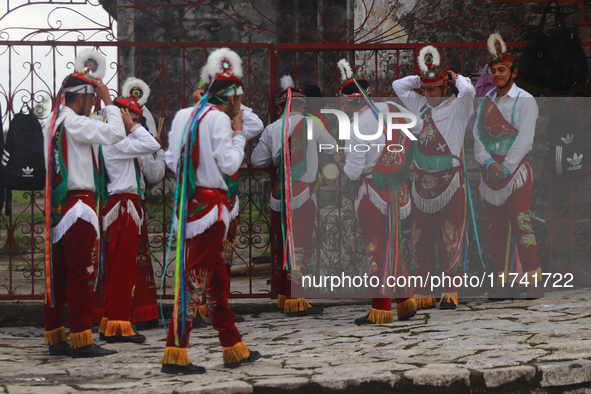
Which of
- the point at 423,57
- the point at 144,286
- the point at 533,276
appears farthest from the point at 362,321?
the point at 423,57

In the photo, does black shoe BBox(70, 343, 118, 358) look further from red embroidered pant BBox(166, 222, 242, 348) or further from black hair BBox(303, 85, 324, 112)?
black hair BBox(303, 85, 324, 112)

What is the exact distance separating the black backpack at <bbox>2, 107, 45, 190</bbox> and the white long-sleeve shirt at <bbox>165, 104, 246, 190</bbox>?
200cm

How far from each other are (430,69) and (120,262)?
2991mm

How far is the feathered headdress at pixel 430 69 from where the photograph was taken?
219 inches

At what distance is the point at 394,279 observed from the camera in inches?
203

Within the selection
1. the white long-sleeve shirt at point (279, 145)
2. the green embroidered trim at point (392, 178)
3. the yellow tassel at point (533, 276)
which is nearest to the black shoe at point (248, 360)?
the green embroidered trim at point (392, 178)

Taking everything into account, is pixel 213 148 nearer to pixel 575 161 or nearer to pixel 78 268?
pixel 78 268

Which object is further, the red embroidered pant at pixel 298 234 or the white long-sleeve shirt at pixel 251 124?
the red embroidered pant at pixel 298 234

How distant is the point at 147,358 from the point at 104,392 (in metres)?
0.93

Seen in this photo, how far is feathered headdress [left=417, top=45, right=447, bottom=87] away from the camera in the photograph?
5.55m

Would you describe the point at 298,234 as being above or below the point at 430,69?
below

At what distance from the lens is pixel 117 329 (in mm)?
4918

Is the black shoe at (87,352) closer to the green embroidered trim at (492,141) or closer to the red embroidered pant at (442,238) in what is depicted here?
the red embroidered pant at (442,238)

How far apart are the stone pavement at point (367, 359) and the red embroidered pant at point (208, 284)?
233 mm
